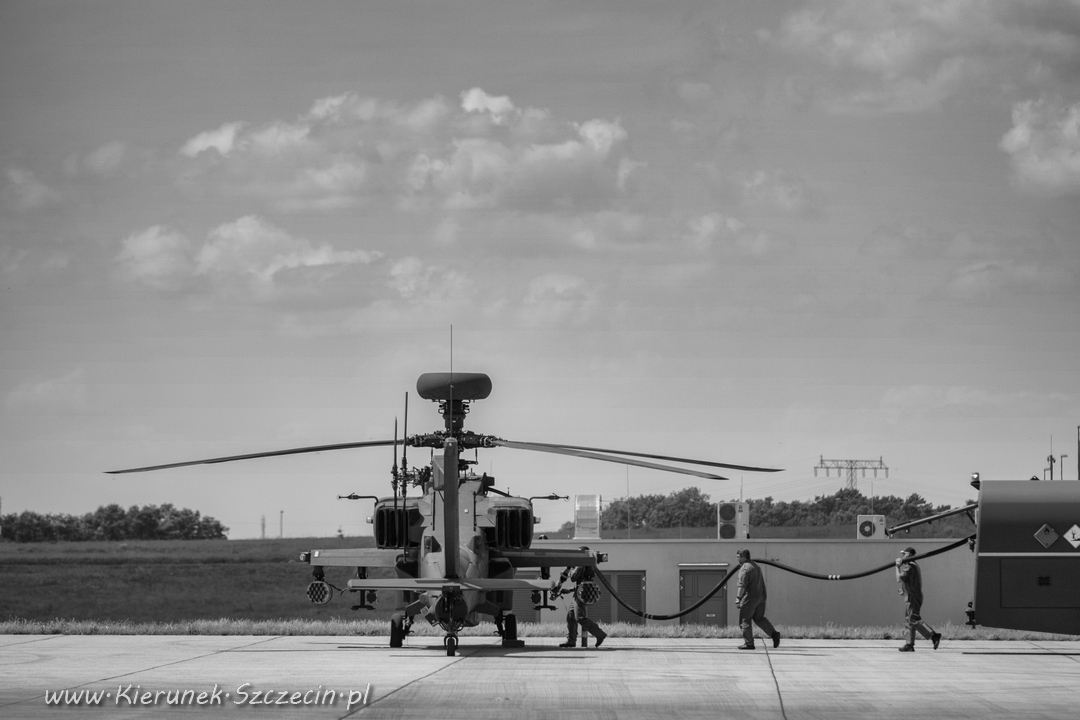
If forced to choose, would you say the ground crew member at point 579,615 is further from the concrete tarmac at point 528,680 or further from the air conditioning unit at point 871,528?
the air conditioning unit at point 871,528

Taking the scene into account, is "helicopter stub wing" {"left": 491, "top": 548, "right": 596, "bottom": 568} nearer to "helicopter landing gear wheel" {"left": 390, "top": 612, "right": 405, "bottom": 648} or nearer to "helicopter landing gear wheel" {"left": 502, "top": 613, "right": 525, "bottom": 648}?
"helicopter landing gear wheel" {"left": 502, "top": 613, "right": 525, "bottom": 648}

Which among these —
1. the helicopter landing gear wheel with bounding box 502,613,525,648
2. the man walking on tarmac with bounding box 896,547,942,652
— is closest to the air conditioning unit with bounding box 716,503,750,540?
the man walking on tarmac with bounding box 896,547,942,652

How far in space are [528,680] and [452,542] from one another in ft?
12.0

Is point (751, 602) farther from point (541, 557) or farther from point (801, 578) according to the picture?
point (801, 578)

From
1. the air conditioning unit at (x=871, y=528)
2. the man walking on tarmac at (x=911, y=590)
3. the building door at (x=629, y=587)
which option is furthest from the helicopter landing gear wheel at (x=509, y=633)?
the air conditioning unit at (x=871, y=528)

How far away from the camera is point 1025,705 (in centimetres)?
1370

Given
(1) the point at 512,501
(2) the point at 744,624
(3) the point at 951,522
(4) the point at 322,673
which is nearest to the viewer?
(4) the point at 322,673

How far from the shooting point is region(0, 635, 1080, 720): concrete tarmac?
43.0 feet

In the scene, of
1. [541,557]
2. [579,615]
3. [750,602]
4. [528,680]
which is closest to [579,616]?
[579,615]

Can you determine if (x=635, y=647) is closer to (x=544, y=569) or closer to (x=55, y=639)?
(x=544, y=569)

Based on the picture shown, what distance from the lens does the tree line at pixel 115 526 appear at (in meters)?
118

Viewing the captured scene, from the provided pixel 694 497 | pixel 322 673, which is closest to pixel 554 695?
pixel 322 673

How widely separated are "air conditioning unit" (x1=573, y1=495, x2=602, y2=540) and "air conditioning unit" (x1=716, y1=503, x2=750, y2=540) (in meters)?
3.03

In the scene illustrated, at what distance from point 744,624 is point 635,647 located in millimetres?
1948
